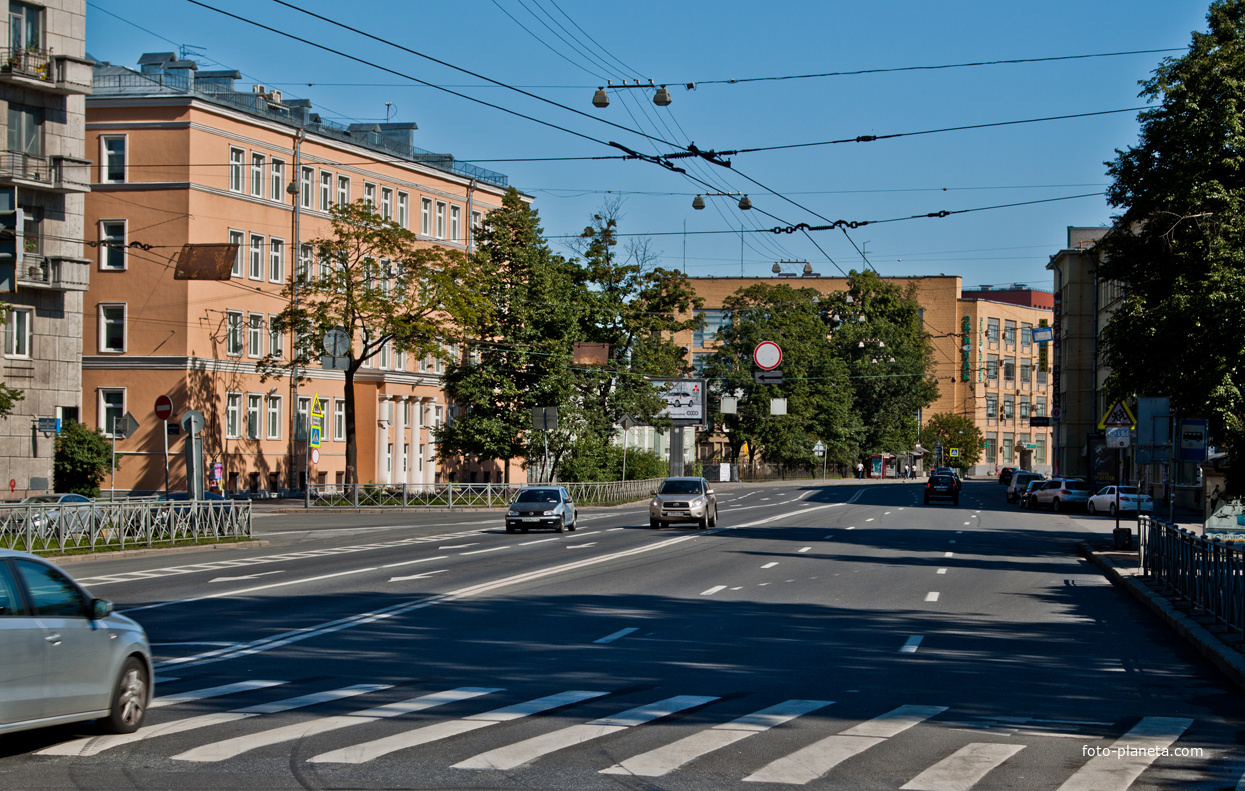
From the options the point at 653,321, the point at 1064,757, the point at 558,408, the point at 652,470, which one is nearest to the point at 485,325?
the point at 558,408

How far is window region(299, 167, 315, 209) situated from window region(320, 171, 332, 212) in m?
0.64

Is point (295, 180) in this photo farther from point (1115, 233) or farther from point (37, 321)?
point (1115, 233)

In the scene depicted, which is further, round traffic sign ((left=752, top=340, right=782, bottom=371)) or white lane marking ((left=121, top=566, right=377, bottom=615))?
round traffic sign ((left=752, top=340, right=782, bottom=371))

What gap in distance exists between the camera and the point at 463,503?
5584 centimetres

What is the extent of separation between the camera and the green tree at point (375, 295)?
175 ft

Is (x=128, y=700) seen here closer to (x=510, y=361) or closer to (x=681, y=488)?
(x=681, y=488)

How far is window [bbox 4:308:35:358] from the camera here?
4269cm

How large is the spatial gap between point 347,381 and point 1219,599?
4245 cm

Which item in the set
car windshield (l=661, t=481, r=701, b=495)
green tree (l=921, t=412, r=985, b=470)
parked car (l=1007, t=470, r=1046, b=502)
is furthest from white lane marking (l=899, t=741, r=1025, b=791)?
green tree (l=921, t=412, r=985, b=470)

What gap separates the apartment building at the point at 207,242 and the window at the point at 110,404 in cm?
6

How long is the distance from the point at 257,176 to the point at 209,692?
51.9 m

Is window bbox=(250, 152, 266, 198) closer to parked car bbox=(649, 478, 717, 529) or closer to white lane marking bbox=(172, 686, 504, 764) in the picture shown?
parked car bbox=(649, 478, 717, 529)

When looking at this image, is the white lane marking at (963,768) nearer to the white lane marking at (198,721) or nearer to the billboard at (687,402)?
the white lane marking at (198,721)

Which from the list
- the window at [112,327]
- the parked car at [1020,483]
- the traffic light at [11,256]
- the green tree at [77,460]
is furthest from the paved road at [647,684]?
the parked car at [1020,483]
